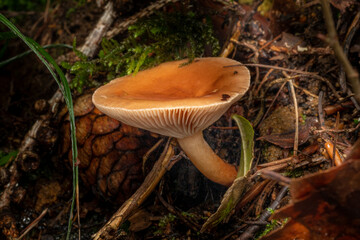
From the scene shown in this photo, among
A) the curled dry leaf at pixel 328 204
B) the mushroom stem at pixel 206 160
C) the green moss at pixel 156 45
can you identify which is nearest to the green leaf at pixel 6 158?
the green moss at pixel 156 45

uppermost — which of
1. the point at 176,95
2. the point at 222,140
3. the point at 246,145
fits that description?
the point at 176,95

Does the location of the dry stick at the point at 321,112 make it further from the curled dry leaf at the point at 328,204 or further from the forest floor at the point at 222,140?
the curled dry leaf at the point at 328,204

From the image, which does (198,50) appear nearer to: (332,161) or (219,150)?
(219,150)

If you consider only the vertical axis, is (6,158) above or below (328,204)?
below

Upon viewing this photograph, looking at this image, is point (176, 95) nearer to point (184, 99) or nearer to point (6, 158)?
point (184, 99)

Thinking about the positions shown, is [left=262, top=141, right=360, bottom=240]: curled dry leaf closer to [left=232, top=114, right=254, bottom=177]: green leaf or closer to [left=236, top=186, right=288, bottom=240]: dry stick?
[left=236, top=186, right=288, bottom=240]: dry stick

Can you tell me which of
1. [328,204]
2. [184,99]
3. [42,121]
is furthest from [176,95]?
[42,121]

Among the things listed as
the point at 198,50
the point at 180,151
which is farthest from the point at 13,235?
the point at 198,50

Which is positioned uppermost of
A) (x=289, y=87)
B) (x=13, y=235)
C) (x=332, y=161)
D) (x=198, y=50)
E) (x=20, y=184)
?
(x=198, y=50)
